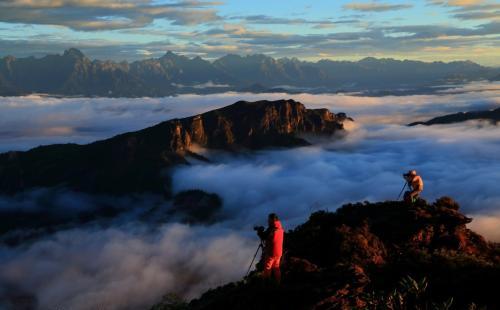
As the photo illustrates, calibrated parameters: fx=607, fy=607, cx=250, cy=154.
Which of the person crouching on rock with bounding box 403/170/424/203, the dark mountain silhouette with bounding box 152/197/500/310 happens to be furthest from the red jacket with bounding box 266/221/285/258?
the person crouching on rock with bounding box 403/170/424/203

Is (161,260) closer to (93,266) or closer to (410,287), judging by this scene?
(93,266)

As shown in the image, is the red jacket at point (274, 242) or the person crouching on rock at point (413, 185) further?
the person crouching on rock at point (413, 185)

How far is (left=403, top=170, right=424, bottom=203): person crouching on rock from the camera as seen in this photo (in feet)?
138

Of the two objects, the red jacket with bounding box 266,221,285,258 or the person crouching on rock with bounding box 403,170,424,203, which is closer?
the red jacket with bounding box 266,221,285,258

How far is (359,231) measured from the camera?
3922 cm

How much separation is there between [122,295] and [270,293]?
130426 mm

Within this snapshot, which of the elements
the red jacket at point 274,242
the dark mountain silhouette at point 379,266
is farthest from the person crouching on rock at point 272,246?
the dark mountain silhouette at point 379,266

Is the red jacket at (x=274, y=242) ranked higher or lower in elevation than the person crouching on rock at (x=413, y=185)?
higher

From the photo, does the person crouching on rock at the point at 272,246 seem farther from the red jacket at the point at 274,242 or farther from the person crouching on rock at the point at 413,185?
the person crouching on rock at the point at 413,185

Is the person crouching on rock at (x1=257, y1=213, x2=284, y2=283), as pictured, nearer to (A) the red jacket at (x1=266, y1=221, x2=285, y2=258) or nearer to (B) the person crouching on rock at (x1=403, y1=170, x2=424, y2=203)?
(A) the red jacket at (x1=266, y1=221, x2=285, y2=258)

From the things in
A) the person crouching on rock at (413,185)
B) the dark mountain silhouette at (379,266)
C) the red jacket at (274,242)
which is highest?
the red jacket at (274,242)

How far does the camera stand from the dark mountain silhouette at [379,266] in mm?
24953

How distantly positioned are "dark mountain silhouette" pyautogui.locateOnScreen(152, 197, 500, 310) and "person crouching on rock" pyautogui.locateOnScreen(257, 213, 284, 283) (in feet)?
2.23

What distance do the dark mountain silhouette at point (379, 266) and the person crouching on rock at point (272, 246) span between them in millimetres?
681
